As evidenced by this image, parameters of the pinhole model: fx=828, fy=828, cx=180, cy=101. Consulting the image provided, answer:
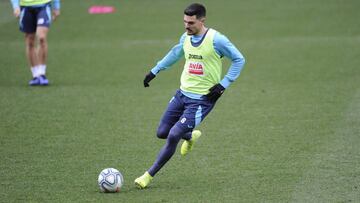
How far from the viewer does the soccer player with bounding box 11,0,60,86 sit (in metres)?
14.8

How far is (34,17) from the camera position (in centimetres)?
1507

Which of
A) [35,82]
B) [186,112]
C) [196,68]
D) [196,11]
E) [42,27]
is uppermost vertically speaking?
[196,11]

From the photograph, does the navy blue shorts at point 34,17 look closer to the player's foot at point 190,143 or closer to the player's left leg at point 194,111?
the player's foot at point 190,143

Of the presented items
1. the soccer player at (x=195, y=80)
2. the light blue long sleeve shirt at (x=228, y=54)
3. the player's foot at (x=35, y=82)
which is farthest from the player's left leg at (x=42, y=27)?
the light blue long sleeve shirt at (x=228, y=54)

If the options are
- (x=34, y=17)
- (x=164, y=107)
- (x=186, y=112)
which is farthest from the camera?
(x=34, y=17)

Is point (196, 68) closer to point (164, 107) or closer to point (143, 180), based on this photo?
point (143, 180)

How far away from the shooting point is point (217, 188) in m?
8.58

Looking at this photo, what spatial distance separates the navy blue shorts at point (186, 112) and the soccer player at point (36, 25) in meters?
6.38

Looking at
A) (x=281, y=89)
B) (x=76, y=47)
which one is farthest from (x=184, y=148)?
(x=76, y=47)

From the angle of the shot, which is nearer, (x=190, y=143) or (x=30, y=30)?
(x=190, y=143)

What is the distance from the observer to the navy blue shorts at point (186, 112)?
8.73 metres

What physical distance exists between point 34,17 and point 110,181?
24.2 feet

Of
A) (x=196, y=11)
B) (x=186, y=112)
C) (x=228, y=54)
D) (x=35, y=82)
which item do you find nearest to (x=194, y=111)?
(x=186, y=112)

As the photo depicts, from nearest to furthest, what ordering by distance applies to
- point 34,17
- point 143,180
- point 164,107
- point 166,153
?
point 143,180 < point 166,153 < point 164,107 < point 34,17
